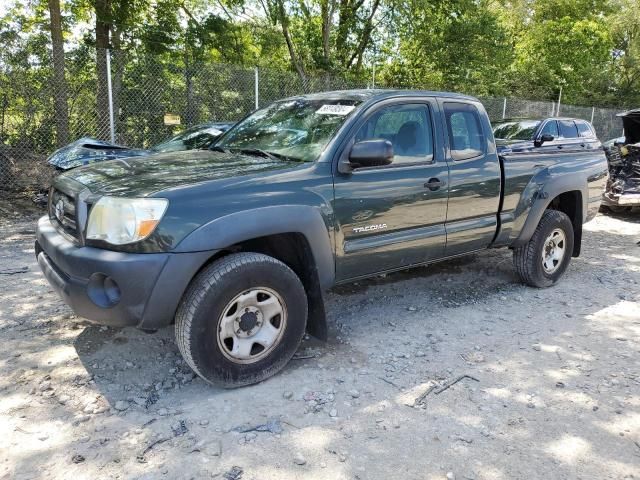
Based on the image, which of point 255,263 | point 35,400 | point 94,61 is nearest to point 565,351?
point 255,263

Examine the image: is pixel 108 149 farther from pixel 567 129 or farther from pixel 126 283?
pixel 567 129

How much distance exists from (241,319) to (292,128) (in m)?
1.53

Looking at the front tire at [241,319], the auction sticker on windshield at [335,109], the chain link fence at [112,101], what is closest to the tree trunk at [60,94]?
the chain link fence at [112,101]

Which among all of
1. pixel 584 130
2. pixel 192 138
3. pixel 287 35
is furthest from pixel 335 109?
pixel 287 35

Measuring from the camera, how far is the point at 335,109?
149 inches

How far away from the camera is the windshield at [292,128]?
3598mm

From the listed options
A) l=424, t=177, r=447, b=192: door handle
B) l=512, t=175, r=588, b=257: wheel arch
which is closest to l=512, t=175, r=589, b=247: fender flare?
l=512, t=175, r=588, b=257: wheel arch

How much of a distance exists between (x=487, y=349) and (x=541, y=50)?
26.3 m

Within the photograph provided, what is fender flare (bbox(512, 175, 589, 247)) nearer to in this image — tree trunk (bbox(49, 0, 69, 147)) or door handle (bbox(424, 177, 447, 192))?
door handle (bbox(424, 177, 447, 192))

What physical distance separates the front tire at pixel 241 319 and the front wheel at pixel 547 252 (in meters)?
2.76

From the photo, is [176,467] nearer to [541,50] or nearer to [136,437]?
[136,437]

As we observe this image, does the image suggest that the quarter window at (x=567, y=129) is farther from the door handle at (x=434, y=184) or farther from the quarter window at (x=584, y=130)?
the door handle at (x=434, y=184)

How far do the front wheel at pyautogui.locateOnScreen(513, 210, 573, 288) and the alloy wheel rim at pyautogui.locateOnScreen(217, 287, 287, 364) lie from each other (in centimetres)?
290

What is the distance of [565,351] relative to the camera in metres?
3.84
